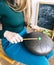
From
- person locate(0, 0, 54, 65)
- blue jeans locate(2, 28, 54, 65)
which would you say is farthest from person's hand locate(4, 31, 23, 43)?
blue jeans locate(2, 28, 54, 65)

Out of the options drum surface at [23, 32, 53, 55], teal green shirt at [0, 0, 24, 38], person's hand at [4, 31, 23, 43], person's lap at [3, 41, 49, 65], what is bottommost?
person's lap at [3, 41, 49, 65]

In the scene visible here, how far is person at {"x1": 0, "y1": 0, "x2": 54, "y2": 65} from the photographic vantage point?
3.65 feet

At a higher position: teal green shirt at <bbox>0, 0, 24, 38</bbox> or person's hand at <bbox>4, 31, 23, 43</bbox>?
teal green shirt at <bbox>0, 0, 24, 38</bbox>

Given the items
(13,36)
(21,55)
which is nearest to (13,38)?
(13,36)

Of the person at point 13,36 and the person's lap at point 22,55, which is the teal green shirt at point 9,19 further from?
the person's lap at point 22,55

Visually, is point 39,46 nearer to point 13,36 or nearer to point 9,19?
point 13,36

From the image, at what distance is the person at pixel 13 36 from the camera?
1.11m

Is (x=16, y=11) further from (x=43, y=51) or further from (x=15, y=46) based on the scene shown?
(x=43, y=51)

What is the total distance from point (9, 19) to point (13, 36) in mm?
166

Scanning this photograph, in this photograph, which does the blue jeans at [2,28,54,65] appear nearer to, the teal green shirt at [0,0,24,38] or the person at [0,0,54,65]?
the person at [0,0,54,65]

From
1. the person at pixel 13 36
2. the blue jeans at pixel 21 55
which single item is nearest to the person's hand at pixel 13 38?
the person at pixel 13 36

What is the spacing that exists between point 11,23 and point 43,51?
336mm

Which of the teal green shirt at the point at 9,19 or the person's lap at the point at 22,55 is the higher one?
the teal green shirt at the point at 9,19

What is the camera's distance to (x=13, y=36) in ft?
3.54
